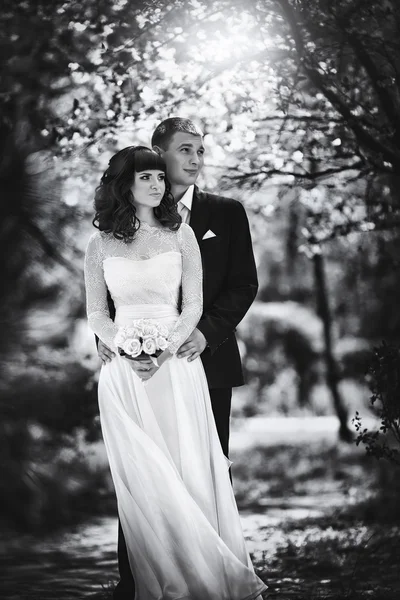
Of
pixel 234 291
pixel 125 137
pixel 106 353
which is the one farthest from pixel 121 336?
pixel 125 137

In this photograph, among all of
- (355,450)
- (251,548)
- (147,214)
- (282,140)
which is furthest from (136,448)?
(355,450)

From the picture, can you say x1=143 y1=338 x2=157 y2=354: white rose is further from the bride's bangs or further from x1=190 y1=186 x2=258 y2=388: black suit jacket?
the bride's bangs

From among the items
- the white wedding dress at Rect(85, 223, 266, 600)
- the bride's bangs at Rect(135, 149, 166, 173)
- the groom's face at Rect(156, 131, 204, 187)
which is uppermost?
the groom's face at Rect(156, 131, 204, 187)

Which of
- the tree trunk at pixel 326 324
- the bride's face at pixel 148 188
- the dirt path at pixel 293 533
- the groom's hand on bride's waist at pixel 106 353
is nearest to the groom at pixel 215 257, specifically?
the bride's face at pixel 148 188

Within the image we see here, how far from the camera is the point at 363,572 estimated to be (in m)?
3.68

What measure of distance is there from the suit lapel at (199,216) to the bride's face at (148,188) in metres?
0.32

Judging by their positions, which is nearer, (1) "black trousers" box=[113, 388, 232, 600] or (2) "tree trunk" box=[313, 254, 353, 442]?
(1) "black trousers" box=[113, 388, 232, 600]

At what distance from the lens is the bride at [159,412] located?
2.60 m

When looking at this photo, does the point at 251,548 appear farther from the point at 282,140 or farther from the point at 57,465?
the point at 282,140

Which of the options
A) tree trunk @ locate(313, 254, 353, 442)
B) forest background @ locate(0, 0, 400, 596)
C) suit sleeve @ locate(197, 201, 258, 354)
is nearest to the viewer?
suit sleeve @ locate(197, 201, 258, 354)

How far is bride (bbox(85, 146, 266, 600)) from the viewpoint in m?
2.60

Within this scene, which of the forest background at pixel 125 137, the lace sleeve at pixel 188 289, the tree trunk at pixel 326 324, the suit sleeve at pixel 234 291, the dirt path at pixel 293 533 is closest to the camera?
the lace sleeve at pixel 188 289

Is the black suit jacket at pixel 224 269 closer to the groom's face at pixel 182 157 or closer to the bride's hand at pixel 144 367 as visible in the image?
the groom's face at pixel 182 157

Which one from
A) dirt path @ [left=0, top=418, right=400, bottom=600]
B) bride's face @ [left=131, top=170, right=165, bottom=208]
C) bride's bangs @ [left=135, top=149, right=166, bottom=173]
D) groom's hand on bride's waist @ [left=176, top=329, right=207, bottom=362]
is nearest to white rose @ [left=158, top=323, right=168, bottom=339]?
groom's hand on bride's waist @ [left=176, top=329, right=207, bottom=362]
